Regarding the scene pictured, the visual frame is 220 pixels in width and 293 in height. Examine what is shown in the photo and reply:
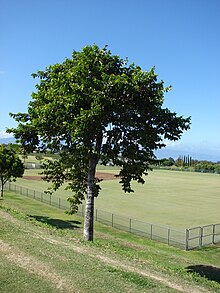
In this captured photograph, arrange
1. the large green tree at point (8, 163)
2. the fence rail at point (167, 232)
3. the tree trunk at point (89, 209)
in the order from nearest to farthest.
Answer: the tree trunk at point (89, 209) < the fence rail at point (167, 232) < the large green tree at point (8, 163)

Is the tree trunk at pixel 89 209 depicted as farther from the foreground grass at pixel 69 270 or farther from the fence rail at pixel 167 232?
the fence rail at pixel 167 232

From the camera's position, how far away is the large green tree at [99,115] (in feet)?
56.2

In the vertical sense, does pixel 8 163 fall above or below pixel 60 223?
above

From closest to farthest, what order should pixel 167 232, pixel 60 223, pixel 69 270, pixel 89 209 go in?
pixel 69 270 < pixel 89 209 < pixel 60 223 < pixel 167 232

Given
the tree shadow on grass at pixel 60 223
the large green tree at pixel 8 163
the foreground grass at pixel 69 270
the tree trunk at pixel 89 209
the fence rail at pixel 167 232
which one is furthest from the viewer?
the large green tree at pixel 8 163

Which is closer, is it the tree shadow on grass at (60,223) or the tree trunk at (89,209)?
the tree trunk at (89,209)

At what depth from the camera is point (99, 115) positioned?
16.9 meters

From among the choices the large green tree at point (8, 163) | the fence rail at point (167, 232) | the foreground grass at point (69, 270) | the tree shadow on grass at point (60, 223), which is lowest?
the fence rail at point (167, 232)

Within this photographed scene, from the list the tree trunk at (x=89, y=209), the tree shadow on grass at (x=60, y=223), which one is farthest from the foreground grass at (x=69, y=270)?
the tree shadow on grass at (x=60, y=223)

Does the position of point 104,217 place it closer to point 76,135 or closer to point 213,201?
point 76,135

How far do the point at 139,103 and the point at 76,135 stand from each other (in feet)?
12.3

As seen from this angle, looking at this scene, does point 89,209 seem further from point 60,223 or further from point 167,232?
point 167,232

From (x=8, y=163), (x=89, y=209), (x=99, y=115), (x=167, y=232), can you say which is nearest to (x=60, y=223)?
(x=167, y=232)

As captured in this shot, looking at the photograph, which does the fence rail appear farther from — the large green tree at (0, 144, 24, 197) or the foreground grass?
the foreground grass
